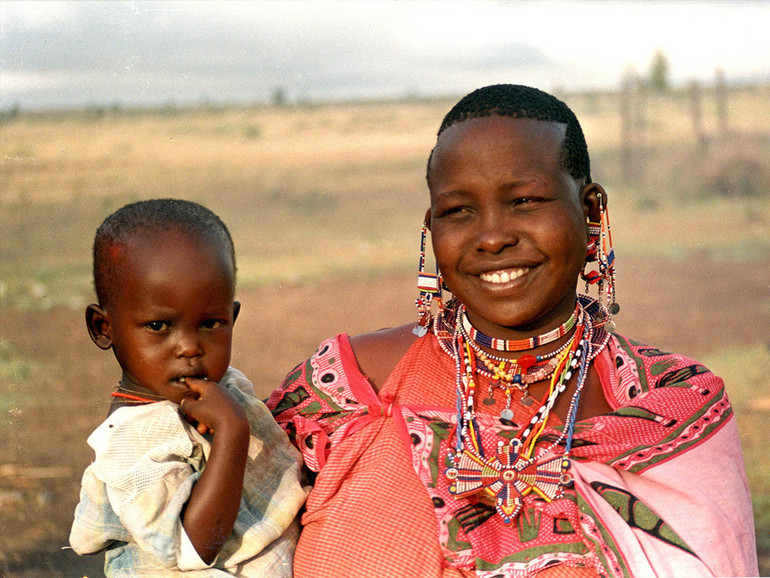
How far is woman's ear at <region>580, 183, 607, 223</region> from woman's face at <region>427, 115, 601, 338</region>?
0.21 feet

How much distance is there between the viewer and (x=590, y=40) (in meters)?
13.1

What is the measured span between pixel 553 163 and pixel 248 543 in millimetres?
1249

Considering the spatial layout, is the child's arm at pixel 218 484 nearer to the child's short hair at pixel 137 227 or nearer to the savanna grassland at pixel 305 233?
the child's short hair at pixel 137 227

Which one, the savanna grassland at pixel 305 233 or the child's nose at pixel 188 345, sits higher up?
the child's nose at pixel 188 345

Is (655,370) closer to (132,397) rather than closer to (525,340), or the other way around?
(525,340)

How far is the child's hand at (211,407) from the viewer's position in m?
2.25

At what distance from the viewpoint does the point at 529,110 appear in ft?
7.93

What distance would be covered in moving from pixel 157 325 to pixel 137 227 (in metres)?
0.26

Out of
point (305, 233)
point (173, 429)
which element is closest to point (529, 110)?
point (173, 429)

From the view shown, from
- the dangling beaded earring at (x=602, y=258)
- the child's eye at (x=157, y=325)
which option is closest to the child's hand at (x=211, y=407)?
the child's eye at (x=157, y=325)

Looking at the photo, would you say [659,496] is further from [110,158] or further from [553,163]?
[110,158]

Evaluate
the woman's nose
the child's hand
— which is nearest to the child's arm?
the child's hand

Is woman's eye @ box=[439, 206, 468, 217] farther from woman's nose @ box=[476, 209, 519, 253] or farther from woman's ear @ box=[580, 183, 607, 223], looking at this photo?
woman's ear @ box=[580, 183, 607, 223]

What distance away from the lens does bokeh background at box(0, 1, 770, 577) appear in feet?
25.9
